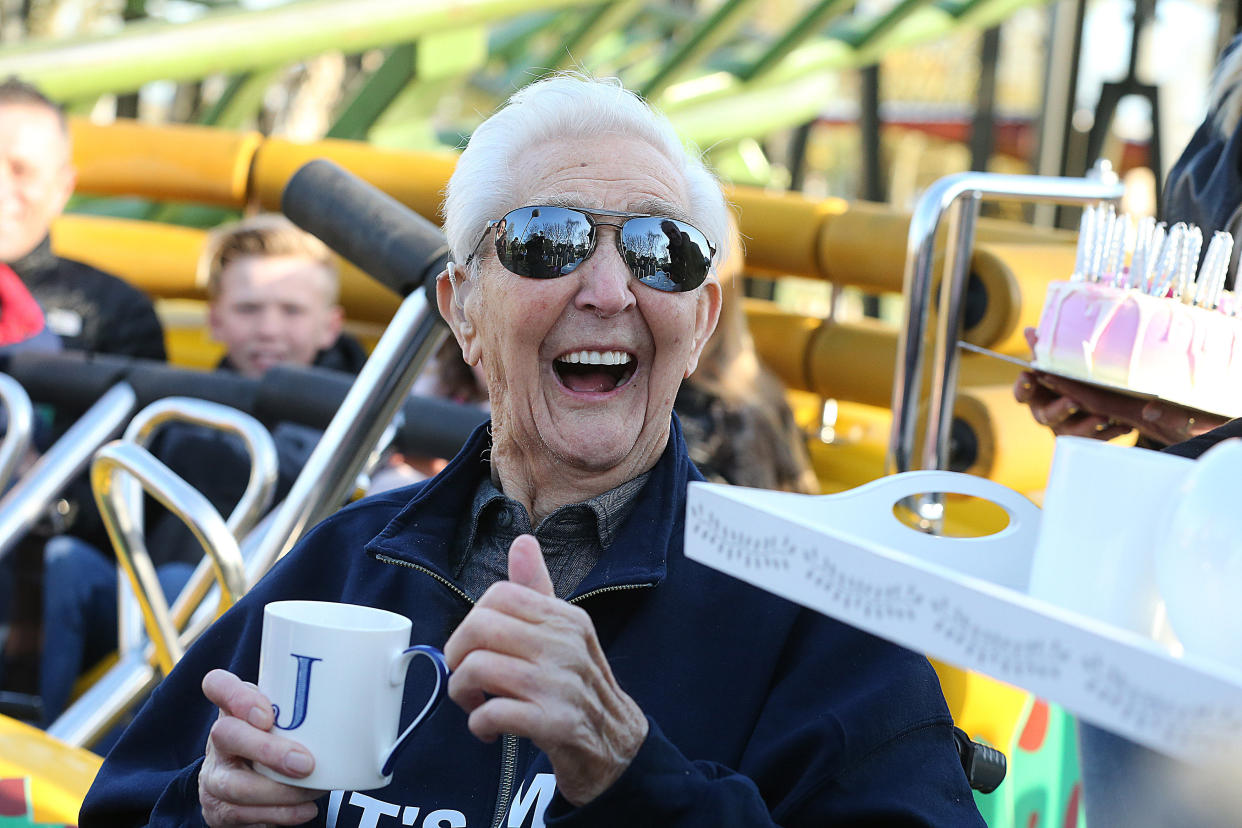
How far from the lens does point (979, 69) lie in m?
7.44

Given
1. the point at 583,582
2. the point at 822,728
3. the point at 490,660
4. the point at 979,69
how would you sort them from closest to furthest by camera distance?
the point at 490,660 < the point at 822,728 < the point at 583,582 < the point at 979,69

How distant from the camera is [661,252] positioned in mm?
1332

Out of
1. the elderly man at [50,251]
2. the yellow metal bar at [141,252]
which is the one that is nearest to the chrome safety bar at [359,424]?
the elderly man at [50,251]

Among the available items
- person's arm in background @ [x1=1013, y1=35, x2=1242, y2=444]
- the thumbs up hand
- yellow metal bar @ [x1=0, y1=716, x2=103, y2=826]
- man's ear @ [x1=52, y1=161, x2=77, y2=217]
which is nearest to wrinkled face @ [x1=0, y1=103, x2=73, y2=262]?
man's ear @ [x1=52, y1=161, x2=77, y2=217]

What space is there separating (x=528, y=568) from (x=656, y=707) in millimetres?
271

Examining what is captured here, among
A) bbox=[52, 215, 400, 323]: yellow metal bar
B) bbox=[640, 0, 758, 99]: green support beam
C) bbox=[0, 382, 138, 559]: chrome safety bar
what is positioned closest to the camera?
bbox=[0, 382, 138, 559]: chrome safety bar

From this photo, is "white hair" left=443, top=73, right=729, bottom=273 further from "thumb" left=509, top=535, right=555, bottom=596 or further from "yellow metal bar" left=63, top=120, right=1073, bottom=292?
"yellow metal bar" left=63, top=120, right=1073, bottom=292

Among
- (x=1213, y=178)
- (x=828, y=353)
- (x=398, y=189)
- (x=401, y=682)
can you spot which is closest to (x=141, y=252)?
(x=398, y=189)

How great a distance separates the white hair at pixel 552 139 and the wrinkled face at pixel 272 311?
197 centimetres

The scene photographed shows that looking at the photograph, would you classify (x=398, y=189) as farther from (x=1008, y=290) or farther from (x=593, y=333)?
(x=593, y=333)

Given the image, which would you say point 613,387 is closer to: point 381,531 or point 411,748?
point 381,531

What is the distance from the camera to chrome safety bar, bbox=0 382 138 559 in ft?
7.45

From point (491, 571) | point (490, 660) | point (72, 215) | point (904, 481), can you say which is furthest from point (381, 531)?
point (72, 215)

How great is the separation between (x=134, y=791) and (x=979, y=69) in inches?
274
